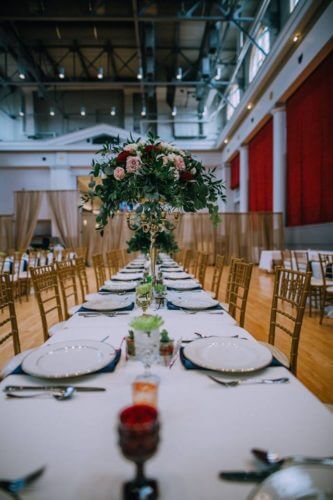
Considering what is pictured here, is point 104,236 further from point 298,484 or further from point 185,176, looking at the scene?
point 298,484

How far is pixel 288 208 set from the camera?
367 inches

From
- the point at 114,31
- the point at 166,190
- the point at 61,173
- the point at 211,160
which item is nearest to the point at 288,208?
the point at 211,160

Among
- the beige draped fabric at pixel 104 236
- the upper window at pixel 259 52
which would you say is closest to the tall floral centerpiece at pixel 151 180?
the upper window at pixel 259 52

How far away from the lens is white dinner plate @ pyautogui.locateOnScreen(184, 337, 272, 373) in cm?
96

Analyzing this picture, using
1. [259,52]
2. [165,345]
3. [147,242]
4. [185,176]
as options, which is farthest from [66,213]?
[165,345]

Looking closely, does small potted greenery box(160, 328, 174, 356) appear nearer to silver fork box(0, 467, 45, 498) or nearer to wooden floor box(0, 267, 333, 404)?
silver fork box(0, 467, 45, 498)

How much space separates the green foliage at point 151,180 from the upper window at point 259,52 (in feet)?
31.0

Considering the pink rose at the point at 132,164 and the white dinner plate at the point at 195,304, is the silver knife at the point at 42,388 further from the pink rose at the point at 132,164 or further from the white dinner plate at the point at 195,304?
the pink rose at the point at 132,164

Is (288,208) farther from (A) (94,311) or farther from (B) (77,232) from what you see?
(A) (94,311)

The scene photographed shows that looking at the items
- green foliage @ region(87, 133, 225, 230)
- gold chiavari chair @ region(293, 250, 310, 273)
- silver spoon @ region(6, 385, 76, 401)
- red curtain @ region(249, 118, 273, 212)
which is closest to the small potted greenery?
silver spoon @ region(6, 385, 76, 401)

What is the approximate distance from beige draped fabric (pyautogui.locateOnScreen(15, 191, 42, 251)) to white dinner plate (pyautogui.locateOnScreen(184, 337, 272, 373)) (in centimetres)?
1173

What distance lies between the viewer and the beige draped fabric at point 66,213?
464 inches

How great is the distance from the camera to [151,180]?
201cm

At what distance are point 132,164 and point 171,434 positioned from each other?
5.03 feet
